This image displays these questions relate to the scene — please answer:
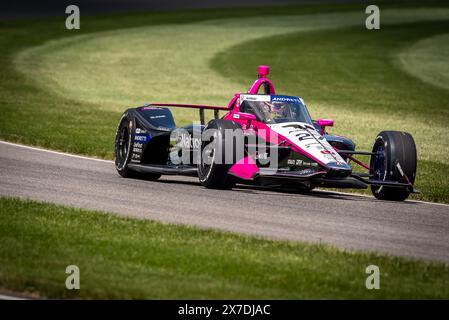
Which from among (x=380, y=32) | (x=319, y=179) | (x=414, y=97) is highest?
(x=380, y=32)

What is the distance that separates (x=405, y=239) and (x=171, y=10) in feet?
156

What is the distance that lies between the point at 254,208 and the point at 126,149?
4034 mm

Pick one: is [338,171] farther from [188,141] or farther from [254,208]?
[188,141]

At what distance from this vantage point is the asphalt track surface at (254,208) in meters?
11.3

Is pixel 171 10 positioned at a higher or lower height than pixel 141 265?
higher

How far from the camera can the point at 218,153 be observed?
1407 cm

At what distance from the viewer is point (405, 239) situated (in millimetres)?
11352

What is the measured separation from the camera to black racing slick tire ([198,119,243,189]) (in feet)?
46.3

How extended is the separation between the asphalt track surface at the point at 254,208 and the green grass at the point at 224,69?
2489mm

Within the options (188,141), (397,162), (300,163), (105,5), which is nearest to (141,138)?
(188,141)

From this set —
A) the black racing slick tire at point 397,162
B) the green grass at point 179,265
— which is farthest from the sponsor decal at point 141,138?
the green grass at point 179,265

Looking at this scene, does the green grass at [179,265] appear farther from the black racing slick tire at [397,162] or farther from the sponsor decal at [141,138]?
the sponsor decal at [141,138]
